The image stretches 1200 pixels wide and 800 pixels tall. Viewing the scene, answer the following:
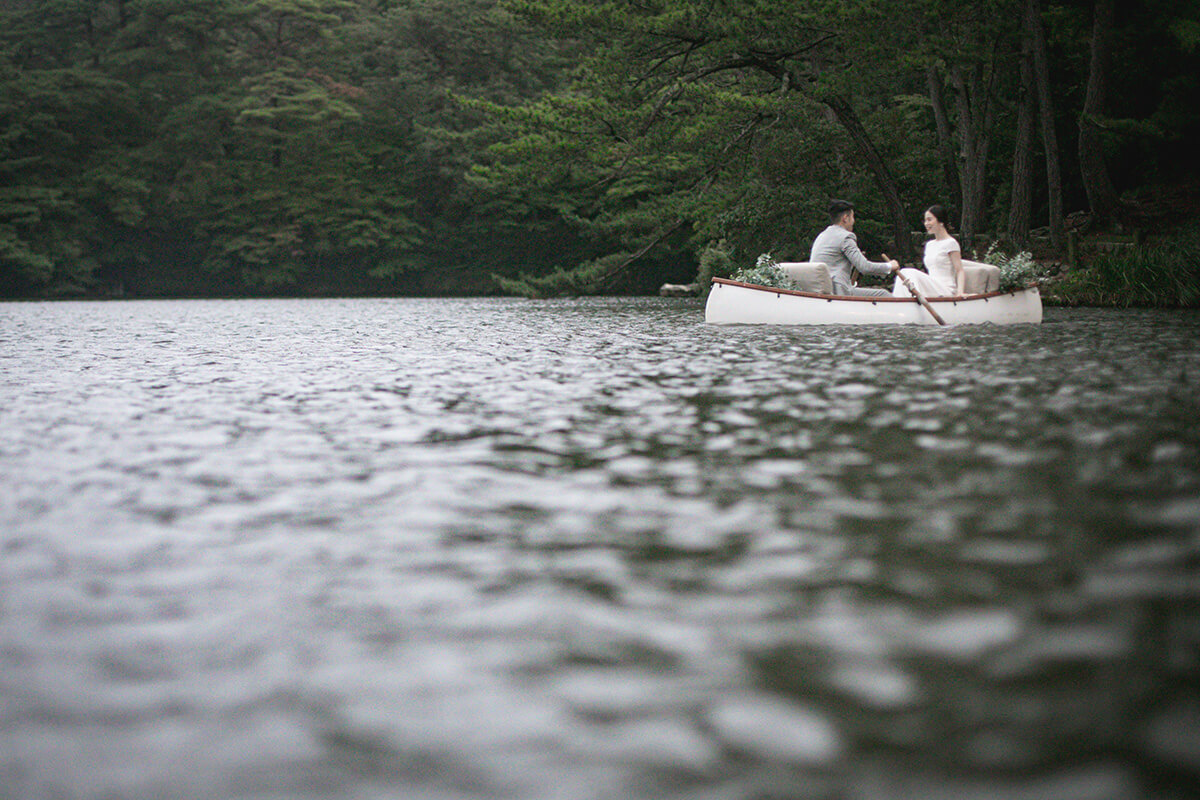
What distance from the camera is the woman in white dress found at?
16.7m

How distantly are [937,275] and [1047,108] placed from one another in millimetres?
10870

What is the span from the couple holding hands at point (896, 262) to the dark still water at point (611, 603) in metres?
8.96

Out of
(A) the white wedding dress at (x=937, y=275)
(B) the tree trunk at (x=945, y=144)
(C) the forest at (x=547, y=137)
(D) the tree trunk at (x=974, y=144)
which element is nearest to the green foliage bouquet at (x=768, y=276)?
(A) the white wedding dress at (x=937, y=275)

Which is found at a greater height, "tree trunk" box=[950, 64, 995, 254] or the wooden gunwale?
"tree trunk" box=[950, 64, 995, 254]

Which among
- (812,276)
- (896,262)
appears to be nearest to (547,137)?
(812,276)

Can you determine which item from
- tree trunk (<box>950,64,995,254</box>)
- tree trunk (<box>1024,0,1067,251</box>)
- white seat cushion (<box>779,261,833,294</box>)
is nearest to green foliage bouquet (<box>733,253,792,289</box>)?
white seat cushion (<box>779,261,833,294</box>)

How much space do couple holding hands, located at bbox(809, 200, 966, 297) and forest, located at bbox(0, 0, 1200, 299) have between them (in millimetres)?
7205

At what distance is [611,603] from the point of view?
11.7 feet

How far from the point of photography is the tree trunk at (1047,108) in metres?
25.8

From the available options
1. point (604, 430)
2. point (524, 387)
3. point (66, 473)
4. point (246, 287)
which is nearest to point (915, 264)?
point (524, 387)

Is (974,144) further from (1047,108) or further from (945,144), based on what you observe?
(1047,108)

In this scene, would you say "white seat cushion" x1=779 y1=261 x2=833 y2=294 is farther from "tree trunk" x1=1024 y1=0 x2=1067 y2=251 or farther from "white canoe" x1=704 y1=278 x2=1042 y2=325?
"tree trunk" x1=1024 y1=0 x2=1067 y2=251

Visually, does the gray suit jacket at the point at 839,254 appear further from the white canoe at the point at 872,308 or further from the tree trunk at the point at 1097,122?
the tree trunk at the point at 1097,122

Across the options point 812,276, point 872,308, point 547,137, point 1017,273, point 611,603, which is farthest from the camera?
point 547,137
